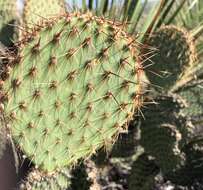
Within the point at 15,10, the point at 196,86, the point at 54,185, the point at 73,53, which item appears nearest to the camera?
the point at 73,53

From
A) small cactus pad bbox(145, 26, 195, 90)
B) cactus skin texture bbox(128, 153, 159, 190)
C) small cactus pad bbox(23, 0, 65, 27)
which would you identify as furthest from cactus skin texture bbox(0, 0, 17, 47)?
cactus skin texture bbox(128, 153, 159, 190)

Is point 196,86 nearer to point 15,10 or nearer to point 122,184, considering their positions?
point 122,184

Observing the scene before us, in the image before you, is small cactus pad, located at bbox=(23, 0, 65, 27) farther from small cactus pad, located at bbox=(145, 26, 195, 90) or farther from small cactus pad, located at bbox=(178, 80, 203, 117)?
small cactus pad, located at bbox=(178, 80, 203, 117)

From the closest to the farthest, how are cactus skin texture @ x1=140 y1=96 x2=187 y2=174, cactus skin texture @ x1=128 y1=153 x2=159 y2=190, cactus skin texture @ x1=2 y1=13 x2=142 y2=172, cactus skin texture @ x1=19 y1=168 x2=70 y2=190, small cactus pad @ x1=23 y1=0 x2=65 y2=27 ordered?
1. cactus skin texture @ x1=2 y1=13 x2=142 y2=172
2. cactus skin texture @ x1=19 y1=168 x2=70 y2=190
3. small cactus pad @ x1=23 y1=0 x2=65 y2=27
4. cactus skin texture @ x1=140 y1=96 x2=187 y2=174
5. cactus skin texture @ x1=128 y1=153 x2=159 y2=190

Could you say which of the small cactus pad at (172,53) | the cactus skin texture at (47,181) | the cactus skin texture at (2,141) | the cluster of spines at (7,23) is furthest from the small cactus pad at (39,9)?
the cactus skin texture at (47,181)

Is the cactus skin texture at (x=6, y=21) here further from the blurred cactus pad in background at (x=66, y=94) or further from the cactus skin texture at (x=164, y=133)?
the cactus skin texture at (x=164, y=133)

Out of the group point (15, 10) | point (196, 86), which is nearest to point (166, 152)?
point (196, 86)
